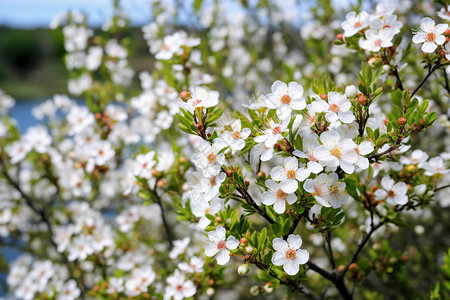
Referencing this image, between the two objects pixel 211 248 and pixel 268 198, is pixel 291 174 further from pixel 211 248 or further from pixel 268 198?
pixel 211 248

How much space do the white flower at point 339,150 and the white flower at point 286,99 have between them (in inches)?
6.8

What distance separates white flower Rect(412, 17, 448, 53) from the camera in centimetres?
153

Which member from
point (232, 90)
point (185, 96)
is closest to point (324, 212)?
point (185, 96)

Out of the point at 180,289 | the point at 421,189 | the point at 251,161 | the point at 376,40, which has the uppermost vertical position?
the point at 376,40

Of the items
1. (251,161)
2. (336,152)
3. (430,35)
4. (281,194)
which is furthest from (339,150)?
(251,161)

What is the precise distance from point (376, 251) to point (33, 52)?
43.6 m

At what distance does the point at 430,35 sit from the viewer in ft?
5.10

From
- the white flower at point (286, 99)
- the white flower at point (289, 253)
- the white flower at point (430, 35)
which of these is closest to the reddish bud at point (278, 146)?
the white flower at point (286, 99)

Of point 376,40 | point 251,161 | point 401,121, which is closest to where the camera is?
point 401,121

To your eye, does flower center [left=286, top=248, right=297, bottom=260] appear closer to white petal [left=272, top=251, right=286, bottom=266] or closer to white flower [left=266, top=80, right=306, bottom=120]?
white petal [left=272, top=251, right=286, bottom=266]

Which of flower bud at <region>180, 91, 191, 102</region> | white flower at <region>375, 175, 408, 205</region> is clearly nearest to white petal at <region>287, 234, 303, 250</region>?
white flower at <region>375, 175, 408, 205</region>

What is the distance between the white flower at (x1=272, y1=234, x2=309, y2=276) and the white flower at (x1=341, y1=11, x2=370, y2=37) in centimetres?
101

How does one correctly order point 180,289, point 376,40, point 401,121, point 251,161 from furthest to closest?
1. point 251,161
2. point 180,289
3. point 376,40
4. point 401,121

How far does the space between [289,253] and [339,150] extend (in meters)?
0.46
